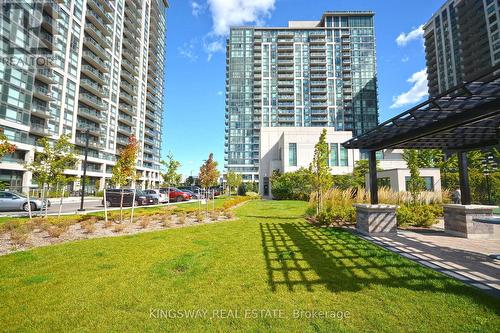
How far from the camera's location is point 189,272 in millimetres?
4594

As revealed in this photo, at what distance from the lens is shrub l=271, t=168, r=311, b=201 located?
2988 cm

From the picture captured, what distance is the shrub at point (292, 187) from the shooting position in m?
29.9

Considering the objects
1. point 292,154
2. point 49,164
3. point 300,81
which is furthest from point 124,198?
point 300,81

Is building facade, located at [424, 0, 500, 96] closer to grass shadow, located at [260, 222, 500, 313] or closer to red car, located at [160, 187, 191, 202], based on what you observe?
red car, located at [160, 187, 191, 202]

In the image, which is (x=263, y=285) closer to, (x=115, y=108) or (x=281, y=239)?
(x=281, y=239)

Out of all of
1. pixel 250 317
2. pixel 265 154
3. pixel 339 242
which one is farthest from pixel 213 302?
pixel 265 154

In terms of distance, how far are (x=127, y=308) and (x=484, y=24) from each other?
306 feet

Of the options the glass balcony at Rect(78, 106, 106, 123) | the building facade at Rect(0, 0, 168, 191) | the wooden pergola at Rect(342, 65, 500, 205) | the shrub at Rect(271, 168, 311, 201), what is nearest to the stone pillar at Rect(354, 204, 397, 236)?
the wooden pergola at Rect(342, 65, 500, 205)

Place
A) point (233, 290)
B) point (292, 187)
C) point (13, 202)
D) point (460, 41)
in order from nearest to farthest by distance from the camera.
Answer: point (233, 290) < point (13, 202) < point (292, 187) < point (460, 41)

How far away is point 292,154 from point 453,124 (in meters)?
31.3

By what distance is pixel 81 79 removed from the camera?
42.2 metres
